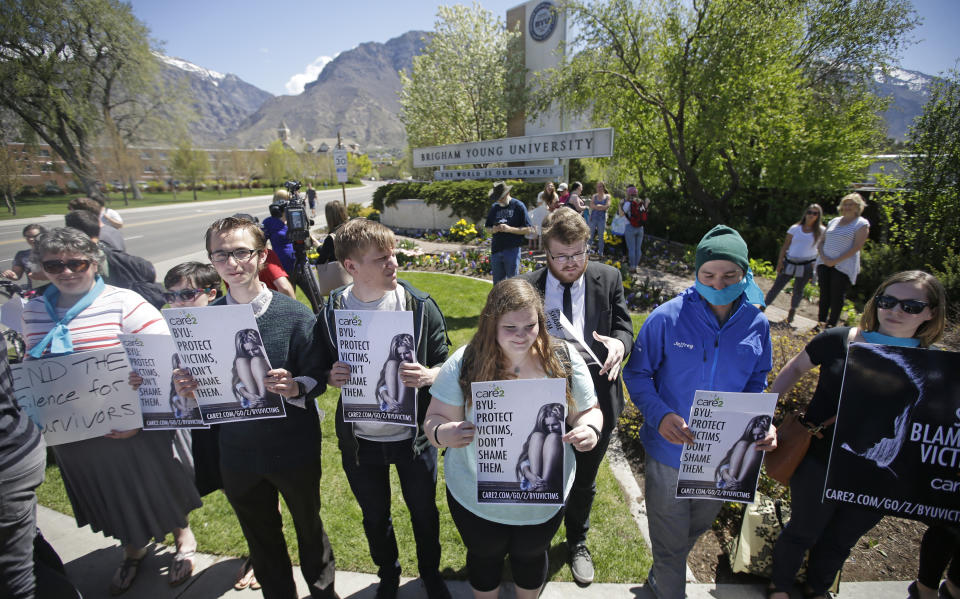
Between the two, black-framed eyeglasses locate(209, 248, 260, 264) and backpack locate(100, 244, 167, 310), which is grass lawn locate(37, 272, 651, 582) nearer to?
backpack locate(100, 244, 167, 310)

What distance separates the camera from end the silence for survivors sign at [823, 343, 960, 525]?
1.87 m

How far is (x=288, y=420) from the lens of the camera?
2.18 m

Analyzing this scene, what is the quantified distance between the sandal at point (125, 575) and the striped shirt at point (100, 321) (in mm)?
1606

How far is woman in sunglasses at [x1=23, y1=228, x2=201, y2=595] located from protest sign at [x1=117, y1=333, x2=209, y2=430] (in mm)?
208

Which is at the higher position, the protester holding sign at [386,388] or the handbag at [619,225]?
the handbag at [619,225]

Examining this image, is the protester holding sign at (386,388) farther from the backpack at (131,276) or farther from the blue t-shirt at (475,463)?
the backpack at (131,276)

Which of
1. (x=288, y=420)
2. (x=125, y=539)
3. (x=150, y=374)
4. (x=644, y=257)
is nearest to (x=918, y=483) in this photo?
(x=288, y=420)

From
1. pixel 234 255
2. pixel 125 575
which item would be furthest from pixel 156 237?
pixel 234 255

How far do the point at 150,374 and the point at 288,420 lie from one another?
0.84 m

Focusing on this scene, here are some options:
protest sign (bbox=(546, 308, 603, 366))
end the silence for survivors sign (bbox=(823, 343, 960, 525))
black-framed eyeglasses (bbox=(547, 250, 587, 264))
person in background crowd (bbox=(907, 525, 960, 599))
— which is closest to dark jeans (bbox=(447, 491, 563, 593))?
protest sign (bbox=(546, 308, 603, 366))

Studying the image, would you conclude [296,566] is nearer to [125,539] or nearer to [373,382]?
[125,539]

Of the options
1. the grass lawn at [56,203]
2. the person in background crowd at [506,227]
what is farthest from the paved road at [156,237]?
the person in background crowd at [506,227]

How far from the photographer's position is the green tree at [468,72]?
24078mm

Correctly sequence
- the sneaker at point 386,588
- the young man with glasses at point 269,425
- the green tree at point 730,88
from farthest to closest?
the green tree at point 730,88
the sneaker at point 386,588
the young man with glasses at point 269,425
